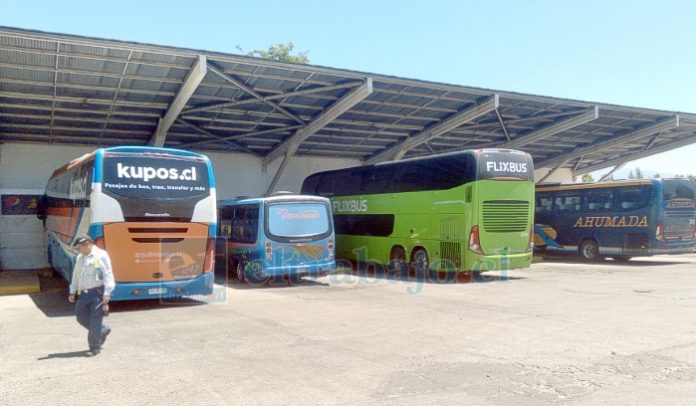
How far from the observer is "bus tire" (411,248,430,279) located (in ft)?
55.6

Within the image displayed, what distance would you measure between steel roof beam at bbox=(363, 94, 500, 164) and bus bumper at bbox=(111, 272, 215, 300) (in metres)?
13.1

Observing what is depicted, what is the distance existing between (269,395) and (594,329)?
5506mm

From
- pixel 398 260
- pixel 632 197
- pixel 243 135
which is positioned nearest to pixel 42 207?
pixel 243 135

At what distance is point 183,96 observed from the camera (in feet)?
56.1

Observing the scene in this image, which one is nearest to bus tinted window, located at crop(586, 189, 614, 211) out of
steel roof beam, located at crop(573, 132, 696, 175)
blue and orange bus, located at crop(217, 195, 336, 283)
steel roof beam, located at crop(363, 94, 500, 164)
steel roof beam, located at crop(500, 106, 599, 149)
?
steel roof beam, located at crop(500, 106, 599, 149)

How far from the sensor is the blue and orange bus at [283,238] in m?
14.9

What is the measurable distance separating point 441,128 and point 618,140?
33.7 ft

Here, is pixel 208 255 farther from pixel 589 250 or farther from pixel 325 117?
pixel 589 250

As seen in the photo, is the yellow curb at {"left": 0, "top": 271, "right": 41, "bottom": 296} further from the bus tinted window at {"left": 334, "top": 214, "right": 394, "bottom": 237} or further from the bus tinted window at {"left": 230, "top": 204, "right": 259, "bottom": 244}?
the bus tinted window at {"left": 334, "top": 214, "right": 394, "bottom": 237}

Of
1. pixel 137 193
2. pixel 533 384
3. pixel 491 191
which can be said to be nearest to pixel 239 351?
pixel 533 384

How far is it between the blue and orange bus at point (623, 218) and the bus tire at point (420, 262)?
28.1ft

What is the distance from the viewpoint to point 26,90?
54.9 feet

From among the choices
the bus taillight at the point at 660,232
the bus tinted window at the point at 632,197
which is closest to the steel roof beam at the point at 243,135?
the bus tinted window at the point at 632,197

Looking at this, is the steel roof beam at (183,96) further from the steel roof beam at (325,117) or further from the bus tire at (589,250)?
the bus tire at (589,250)
